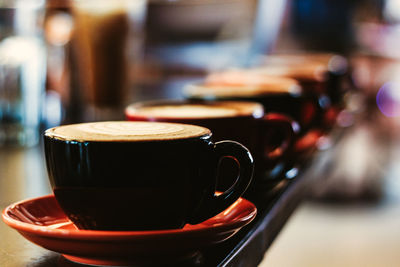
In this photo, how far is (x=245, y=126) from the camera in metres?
0.64

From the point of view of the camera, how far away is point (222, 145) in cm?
47

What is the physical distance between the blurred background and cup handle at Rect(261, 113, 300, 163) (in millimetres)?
188

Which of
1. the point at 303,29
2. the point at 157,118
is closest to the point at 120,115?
the point at 157,118

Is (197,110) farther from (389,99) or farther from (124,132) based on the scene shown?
(389,99)

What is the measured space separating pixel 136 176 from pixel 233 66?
150 cm

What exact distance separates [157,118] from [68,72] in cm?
114

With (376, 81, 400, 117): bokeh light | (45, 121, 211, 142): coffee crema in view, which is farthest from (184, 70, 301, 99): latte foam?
(376, 81, 400, 117): bokeh light

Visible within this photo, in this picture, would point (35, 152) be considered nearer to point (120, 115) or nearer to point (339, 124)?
point (120, 115)

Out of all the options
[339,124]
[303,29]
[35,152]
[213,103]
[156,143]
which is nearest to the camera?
[156,143]

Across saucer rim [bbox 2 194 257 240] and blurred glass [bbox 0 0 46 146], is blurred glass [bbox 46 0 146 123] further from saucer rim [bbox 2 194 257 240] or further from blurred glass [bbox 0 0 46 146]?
saucer rim [bbox 2 194 257 240]

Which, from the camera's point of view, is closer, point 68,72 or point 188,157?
point 188,157

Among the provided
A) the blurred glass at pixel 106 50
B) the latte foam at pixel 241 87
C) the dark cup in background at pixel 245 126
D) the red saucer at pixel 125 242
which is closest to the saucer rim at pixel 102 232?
the red saucer at pixel 125 242

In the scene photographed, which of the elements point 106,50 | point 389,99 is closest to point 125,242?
point 106,50

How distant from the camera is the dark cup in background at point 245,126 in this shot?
2.00 feet
